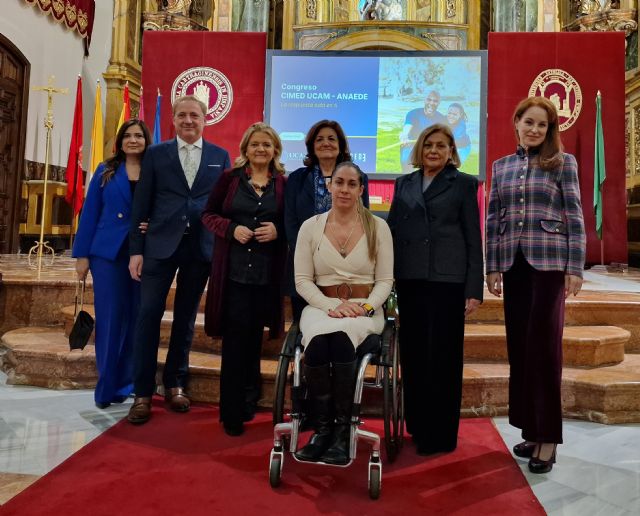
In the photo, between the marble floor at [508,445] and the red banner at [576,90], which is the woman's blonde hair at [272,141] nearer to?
the marble floor at [508,445]

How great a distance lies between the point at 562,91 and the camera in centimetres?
645

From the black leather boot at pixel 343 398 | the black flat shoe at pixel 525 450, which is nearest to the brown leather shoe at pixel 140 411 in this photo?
the black leather boot at pixel 343 398

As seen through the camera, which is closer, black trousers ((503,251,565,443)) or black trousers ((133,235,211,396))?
black trousers ((503,251,565,443))

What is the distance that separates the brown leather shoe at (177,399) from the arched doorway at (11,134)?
18.6 feet

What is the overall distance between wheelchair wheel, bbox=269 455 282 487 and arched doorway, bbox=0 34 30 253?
668 centimetres

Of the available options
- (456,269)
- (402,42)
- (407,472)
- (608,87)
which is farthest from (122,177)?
(402,42)

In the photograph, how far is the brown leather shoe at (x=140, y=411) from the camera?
242 cm

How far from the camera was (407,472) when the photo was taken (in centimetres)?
200

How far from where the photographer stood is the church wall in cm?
721

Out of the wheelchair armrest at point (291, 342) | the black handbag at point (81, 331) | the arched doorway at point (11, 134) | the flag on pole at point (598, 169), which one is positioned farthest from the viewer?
the arched doorway at point (11, 134)

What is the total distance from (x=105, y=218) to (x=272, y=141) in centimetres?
89

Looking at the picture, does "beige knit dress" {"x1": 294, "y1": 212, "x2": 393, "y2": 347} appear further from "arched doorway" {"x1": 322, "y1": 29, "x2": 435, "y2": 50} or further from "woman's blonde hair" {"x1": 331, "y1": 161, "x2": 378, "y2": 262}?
"arched doorway" {"x1": 322, "y1": 29, "x2": 435, "y2": 50}

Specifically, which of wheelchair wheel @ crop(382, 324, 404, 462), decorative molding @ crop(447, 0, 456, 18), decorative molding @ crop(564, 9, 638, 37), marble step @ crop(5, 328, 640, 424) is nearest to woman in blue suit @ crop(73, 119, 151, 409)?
marble step @ crop(5, 328, 640, 424)

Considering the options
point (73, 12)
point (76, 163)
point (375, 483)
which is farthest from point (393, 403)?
point (73, 12)
